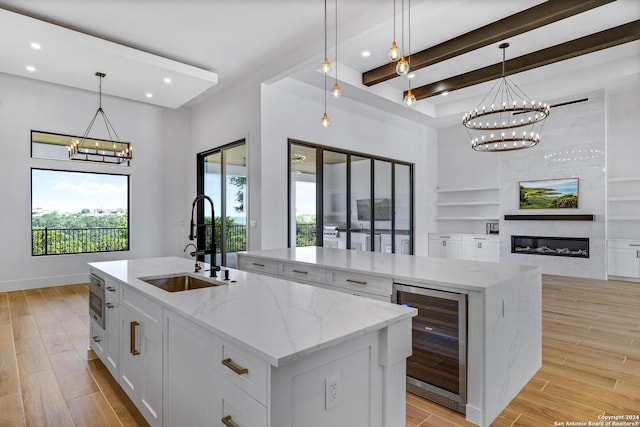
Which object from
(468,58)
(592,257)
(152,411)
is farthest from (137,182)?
(592,257)

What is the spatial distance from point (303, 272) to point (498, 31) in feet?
12.8

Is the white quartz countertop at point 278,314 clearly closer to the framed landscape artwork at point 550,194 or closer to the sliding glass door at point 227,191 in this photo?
the sliding glass door at point 227,191

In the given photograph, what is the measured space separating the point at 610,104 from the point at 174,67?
804 cm

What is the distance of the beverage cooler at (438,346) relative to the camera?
7.02ft

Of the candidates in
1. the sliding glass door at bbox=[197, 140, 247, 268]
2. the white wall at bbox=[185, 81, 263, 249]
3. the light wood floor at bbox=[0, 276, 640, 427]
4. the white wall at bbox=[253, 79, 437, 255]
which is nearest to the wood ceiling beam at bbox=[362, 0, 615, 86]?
the white wall at bbox=[253, 79, 437, 255]

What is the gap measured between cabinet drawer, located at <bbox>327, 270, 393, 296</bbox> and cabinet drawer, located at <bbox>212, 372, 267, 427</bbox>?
4.58ft

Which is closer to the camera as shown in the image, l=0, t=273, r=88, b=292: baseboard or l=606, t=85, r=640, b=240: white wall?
l=0, t=273, r=88, b=292: baseboard

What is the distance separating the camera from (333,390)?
1.26m

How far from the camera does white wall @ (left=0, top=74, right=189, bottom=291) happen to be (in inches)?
217

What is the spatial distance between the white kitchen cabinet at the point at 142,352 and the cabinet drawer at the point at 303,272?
139 centimetres

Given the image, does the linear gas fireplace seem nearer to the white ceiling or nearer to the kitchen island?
the white ceiling

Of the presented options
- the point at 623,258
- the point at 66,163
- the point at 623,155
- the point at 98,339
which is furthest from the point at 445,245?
the point at 66,163

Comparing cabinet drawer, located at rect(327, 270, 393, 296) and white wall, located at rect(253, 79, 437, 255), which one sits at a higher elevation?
white wall, located at rect(253, 79, 437, 255)

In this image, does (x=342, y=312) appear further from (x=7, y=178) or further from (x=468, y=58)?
(x=7, y=178)
